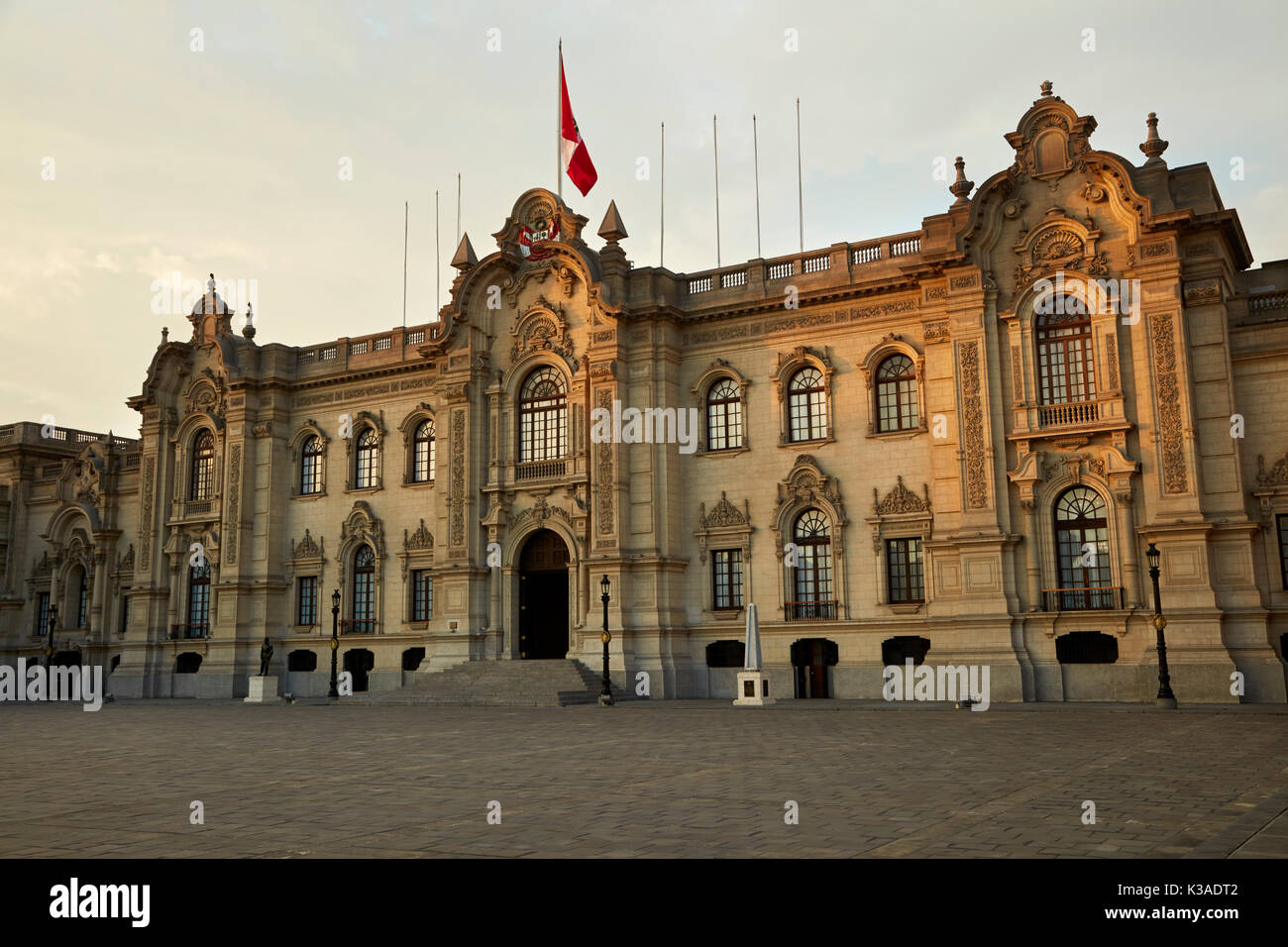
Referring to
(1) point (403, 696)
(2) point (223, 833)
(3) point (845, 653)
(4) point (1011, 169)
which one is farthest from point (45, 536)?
(2) point (223, 833)

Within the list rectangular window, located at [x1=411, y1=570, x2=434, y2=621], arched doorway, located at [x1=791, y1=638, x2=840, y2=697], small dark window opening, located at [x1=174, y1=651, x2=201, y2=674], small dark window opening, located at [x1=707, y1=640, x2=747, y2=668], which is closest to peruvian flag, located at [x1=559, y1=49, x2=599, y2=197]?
rectangular window, located at [x1=411, y1=570, x2=434, y2=621]

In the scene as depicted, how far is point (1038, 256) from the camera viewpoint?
32250 millimetres

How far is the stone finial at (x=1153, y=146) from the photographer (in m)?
31.0

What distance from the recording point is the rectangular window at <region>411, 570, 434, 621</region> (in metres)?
41.8

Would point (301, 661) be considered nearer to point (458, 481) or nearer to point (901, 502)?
point (458, 481)

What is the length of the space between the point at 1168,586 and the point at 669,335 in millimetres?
16960

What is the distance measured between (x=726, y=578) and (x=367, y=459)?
15.9m

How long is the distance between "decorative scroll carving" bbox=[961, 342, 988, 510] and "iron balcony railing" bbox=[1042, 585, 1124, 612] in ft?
10.1

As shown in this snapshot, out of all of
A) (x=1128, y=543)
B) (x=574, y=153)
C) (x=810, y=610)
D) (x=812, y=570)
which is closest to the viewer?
(x=1128, y=543)

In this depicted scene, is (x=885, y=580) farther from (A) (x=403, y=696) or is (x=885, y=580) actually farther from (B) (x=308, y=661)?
(B) (x=308, y=661)

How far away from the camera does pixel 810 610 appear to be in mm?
34969

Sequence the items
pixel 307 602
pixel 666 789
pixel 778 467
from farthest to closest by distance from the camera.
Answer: pixel 307 602 < pixel 778 467 < pixel 666 789

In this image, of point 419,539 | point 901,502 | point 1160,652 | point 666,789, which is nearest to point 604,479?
A: point 419,539
